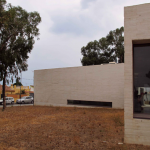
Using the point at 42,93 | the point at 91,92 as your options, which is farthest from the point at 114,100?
the point at 42,93

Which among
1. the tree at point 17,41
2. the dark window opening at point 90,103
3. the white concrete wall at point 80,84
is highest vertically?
the tree at point 17,41

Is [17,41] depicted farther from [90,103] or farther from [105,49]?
[105,49]

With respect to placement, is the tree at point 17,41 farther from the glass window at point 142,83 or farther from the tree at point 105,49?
the tree at point 105,49

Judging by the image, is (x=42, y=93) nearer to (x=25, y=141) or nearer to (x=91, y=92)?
(x=91, y=92)

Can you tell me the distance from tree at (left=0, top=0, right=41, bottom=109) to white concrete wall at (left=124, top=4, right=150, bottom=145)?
1491cm

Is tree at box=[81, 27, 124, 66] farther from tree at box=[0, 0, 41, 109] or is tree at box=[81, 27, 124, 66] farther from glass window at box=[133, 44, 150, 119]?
glass window at box=[133, 44, 150, 119]

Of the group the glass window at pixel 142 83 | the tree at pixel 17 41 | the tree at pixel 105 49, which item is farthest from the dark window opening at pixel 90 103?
the tree at pixel 105 49

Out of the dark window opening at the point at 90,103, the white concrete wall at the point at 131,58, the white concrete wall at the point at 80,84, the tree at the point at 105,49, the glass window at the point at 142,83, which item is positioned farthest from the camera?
the tree at the point at 105,49

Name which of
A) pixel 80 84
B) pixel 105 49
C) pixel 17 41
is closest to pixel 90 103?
pixel 80 84

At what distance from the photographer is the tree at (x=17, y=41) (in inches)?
714

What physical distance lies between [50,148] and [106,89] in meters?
13.1

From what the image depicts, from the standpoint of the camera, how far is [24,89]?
47.5m

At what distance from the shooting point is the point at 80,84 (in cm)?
2008

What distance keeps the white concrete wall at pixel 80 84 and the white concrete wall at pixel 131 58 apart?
475 inches
